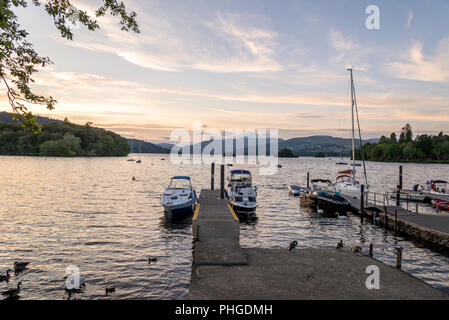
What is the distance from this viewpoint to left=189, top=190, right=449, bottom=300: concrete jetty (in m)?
9.61

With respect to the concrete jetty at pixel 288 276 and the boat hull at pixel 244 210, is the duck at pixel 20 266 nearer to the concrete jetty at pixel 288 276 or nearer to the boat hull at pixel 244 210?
the concrete jetty at pixel 288 276

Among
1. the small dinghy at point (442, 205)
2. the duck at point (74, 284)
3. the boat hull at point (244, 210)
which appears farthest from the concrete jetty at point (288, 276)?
the small dinghy at point (442, 205)

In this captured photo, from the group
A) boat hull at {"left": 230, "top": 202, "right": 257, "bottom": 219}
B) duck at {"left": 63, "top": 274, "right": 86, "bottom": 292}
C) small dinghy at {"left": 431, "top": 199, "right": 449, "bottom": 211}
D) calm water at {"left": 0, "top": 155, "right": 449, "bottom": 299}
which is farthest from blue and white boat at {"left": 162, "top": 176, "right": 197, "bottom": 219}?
small dinghy at {"left": 431, "top": 199, "right": 449, "bottom": 211}

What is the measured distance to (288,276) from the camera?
1110 centimetres

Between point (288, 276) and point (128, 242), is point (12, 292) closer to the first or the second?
point (128, 242)

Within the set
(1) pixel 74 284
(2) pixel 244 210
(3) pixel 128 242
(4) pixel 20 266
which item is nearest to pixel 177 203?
(2) pixel 244 210

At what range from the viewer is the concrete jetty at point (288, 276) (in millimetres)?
9609

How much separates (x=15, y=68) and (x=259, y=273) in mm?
10999

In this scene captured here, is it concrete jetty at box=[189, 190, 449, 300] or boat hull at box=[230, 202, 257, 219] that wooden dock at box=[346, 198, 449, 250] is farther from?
boat hull at box=[230, 202, 257, 219]

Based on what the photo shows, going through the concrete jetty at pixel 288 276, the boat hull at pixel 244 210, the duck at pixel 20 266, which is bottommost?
the duck at pixel 20 266

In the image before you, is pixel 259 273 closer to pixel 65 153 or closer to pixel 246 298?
pixel 246 298

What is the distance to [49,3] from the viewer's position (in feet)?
31.0
